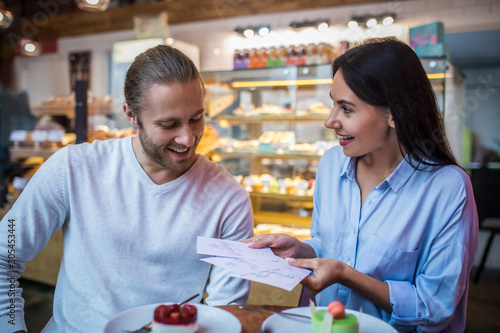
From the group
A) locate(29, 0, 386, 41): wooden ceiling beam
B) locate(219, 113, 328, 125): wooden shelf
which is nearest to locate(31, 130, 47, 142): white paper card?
locate(219, 113, 328, 125): wooden shelf

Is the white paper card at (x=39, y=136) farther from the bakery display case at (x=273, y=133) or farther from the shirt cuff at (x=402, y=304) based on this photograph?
the shirt cuff at (x=402, y=304)

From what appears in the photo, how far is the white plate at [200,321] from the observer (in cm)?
101

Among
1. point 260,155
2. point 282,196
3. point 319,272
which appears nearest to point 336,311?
point 319,272

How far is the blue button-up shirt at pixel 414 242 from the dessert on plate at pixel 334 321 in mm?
391

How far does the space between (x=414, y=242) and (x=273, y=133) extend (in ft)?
8.15

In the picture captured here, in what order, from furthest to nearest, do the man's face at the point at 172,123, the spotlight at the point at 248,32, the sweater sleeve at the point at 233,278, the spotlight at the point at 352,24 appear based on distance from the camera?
the spotlight at the point at 248,32 < the spotlight at the point at 352,24 < the sweater sleeve at the point at 233,278 < the man's face at the point at 172,123

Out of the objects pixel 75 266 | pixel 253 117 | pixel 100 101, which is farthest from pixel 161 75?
pixel 100 101

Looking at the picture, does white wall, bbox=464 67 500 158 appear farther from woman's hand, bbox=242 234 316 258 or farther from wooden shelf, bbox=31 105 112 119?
woman's hand, bbox=242 234 316 258

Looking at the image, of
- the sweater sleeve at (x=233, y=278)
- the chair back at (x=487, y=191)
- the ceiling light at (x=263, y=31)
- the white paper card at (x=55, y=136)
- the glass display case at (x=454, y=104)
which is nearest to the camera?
the sweater sleeve at (x=233, y=278)

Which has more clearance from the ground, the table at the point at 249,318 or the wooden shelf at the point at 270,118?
the wooden shelf at the point at 270,118

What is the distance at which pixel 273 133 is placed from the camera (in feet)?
12.5

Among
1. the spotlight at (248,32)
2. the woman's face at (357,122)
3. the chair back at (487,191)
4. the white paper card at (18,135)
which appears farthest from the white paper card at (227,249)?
the chair back at (487,191)

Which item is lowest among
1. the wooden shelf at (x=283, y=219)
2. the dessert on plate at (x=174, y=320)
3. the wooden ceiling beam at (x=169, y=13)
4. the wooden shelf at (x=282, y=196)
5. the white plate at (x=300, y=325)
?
the wooden shelf at (x=283, y=219)

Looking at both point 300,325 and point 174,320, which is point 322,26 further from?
point 174,320
